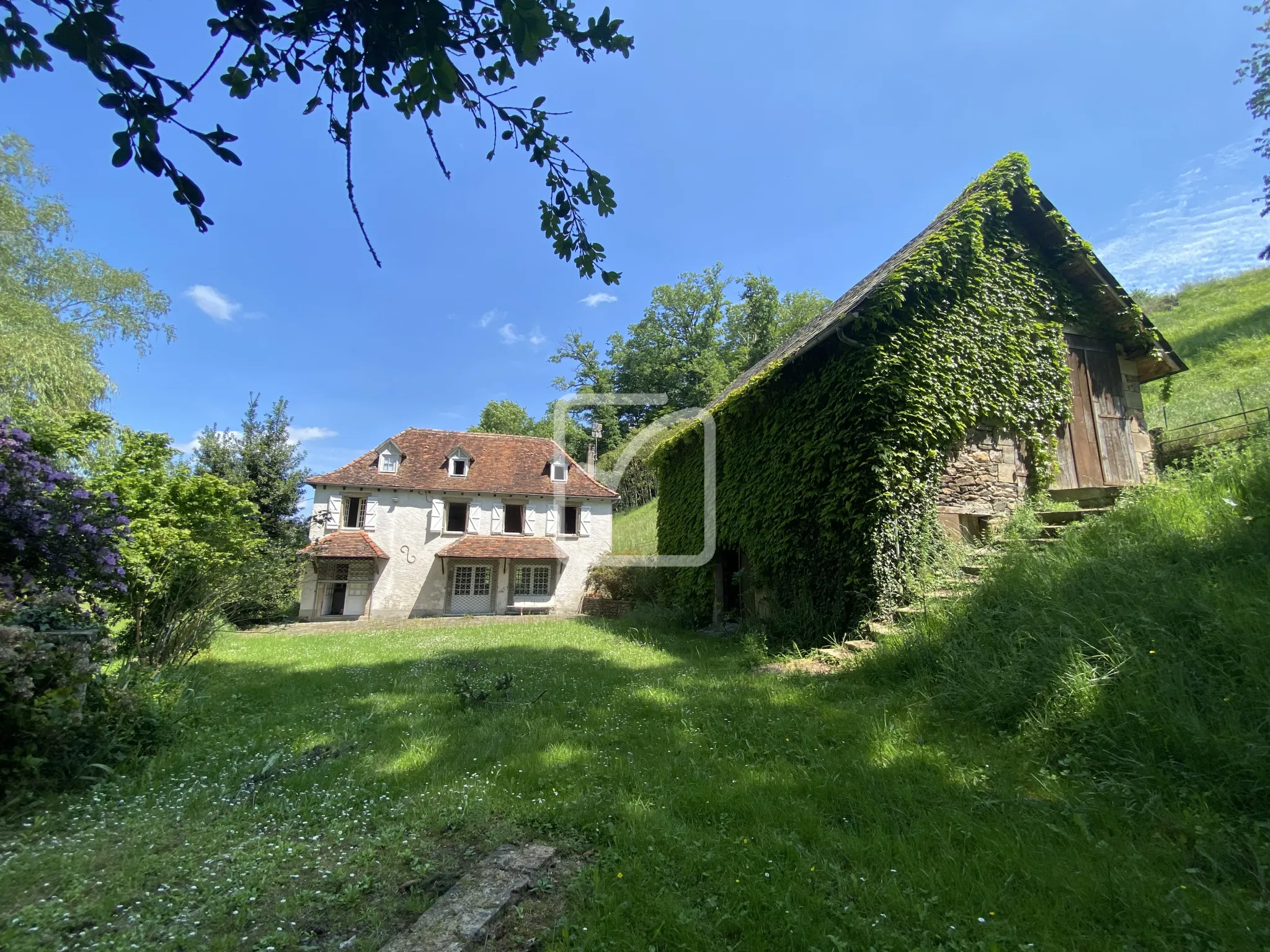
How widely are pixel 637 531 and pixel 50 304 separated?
18533 mm

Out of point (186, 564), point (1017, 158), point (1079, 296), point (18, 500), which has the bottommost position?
point (186, 564)

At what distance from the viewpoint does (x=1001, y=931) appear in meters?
1.87

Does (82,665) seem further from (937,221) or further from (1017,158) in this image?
(1017,158)

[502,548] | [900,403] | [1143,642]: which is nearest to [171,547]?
[1143,642]

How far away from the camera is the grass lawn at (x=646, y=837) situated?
192 centimetres

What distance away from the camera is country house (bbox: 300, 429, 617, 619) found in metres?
18.2

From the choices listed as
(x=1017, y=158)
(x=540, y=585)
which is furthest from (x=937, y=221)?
(x=540, y=585)

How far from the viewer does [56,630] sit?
3.62m

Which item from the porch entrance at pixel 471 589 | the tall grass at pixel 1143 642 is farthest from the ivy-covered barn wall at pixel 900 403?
the porch entrance at pixel 471 589

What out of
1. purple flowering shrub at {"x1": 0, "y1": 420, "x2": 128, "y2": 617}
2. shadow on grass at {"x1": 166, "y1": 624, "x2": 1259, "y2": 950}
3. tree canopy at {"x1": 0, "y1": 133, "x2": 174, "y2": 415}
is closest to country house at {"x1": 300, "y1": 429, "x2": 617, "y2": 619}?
tree canopy at {"x1": 0, "y1": 133, "x2": 174, "y2": 415}

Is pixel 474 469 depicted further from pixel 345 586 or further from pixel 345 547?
pixel 345 586

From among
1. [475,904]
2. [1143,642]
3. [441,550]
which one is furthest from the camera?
[441,550]

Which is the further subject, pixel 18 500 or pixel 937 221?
pixel 937 221

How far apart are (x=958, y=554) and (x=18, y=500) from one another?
9617 mm
